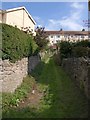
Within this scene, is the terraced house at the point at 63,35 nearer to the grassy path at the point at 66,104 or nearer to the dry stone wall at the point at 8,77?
the dry stone wall at the point at 8,77

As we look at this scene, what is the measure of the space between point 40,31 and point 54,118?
39.5 metres

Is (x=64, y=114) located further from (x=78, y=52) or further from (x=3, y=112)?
(x=78, y=52)

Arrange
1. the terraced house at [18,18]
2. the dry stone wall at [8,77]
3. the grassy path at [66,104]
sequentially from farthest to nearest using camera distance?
the terraced house at [18,18] → the dry stone wall at [8,77] → the grassy path at [66,104]

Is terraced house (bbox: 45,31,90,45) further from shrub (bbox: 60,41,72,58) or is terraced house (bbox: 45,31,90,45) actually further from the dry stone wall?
the dry stone wall

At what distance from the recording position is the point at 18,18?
4566cm

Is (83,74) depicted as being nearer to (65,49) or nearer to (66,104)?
(66,104)

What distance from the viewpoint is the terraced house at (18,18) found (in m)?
39.7

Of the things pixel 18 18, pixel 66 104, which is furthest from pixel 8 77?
pixel 18 18

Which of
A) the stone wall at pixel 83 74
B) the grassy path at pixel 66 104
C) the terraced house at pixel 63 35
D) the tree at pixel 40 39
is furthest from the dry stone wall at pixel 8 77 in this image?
the terraced house at pixel 63 35

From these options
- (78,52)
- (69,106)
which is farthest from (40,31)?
(69,106)

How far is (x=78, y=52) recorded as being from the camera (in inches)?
962

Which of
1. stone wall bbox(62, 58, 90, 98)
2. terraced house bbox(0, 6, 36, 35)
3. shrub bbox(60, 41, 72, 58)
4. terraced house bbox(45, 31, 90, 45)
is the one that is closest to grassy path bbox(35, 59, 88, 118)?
stone wall bbox(62, 58, 90, 98)

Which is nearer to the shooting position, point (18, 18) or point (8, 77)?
point (8, 77)

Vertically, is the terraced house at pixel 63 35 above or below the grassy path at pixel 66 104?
above
